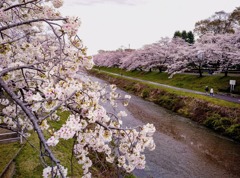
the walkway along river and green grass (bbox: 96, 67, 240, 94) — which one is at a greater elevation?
green grass (bbox: 96, 67, 240, 94)

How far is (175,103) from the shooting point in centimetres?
2658

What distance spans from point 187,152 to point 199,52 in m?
22.1

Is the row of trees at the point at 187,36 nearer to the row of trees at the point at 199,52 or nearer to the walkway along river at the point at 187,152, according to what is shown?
the row of trees at the point at 199,52

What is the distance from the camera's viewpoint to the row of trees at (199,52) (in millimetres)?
30109

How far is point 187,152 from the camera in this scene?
15.2m

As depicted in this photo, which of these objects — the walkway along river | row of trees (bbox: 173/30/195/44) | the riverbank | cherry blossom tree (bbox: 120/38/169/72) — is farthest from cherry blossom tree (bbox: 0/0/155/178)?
row of trees (bbox: 173/30/195/44)

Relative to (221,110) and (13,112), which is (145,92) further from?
(13,112)

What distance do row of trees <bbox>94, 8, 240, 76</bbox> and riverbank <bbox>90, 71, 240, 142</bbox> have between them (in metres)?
6.68

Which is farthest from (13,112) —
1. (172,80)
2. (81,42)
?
(172,80)

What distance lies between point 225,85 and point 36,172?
86.6 ft

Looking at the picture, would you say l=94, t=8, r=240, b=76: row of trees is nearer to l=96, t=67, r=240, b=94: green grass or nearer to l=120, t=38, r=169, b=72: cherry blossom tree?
l=120, t=38, r=169, b=72: cherry blossom tree

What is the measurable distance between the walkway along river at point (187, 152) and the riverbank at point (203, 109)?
2.93 feet

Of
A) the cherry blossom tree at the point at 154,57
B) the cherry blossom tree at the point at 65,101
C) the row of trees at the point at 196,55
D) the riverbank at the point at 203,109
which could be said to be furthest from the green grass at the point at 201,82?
the cherry blossom tree at the point at 65,101

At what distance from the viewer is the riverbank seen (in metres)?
18.8
